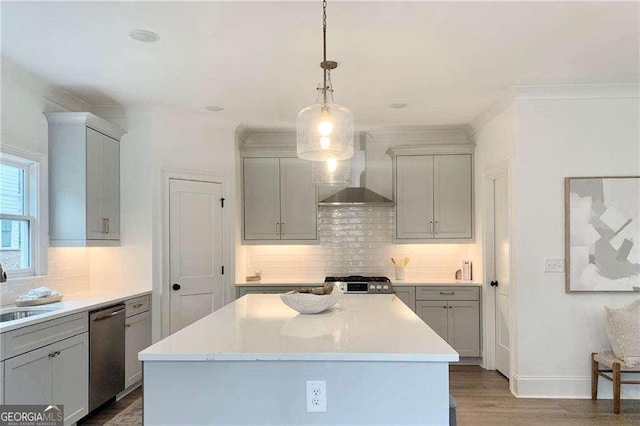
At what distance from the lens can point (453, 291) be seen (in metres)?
5.00

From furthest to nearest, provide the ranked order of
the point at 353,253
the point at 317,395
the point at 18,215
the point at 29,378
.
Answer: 1. the point at 353,253
2. the point at 18,215
3. the point at 29,378
4. the point at 317,395

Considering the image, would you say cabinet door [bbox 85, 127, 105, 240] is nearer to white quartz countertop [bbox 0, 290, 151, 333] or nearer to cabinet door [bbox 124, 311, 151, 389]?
white quartz countertop [bbox 0, 290, 151, 333]

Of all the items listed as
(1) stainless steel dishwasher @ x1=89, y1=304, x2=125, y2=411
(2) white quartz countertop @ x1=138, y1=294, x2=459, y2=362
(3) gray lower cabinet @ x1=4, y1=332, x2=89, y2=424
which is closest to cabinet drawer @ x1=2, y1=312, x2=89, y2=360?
(3) gray lower cabinet @ x1=4, y1=332, x2=89, y2=424

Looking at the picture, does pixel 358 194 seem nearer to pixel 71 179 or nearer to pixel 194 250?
pixel 194 250

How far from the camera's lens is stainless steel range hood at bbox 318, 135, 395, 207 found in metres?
5.30

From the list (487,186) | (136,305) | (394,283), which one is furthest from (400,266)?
(136,305)

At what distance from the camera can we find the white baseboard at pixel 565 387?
3.82 metres

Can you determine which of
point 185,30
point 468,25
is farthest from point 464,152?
point 185,30

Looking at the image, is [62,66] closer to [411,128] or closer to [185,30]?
[185,30]

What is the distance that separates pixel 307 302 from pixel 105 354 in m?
1.93

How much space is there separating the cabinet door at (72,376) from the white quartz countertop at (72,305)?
0.64 ft

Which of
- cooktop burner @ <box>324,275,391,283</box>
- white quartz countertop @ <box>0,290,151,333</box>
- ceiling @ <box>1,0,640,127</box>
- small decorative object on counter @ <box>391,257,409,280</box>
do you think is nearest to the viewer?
ceiling @ <box>1,0,640,127</box>

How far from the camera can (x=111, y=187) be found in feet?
14.0

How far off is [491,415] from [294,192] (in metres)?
3.09
